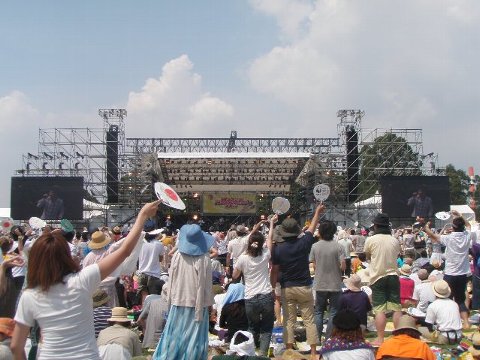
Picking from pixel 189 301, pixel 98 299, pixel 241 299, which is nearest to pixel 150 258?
pixel 241 299

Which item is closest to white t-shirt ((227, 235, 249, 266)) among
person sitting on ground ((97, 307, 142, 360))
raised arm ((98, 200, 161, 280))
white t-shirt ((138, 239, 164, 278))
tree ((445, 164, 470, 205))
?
white t-shirt ((138, 239, 164, 278))

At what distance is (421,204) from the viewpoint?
26.2m

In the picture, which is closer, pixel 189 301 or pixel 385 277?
pixel 189 301

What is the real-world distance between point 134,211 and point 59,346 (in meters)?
25.5

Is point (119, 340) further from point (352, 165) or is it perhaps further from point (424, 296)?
point (352, 165)

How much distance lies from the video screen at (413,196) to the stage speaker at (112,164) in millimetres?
12568

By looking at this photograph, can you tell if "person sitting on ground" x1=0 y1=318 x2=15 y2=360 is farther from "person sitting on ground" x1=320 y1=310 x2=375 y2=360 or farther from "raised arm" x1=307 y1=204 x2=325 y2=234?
"raised arm" x1=307 y1=204 x2=325 y2=234

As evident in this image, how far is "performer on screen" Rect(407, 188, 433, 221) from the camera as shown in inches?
1033

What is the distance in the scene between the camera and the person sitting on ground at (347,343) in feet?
12.3

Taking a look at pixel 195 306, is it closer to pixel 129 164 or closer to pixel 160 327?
pixel 160 327

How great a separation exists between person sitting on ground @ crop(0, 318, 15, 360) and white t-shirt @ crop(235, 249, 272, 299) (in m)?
2.70

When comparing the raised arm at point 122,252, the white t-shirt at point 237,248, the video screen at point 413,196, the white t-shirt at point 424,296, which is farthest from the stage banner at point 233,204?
the raised arm at point 122,252

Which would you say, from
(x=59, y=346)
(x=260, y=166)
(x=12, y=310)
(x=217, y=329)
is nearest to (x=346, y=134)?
(x=260, y=166)

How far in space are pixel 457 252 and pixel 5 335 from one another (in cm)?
566
